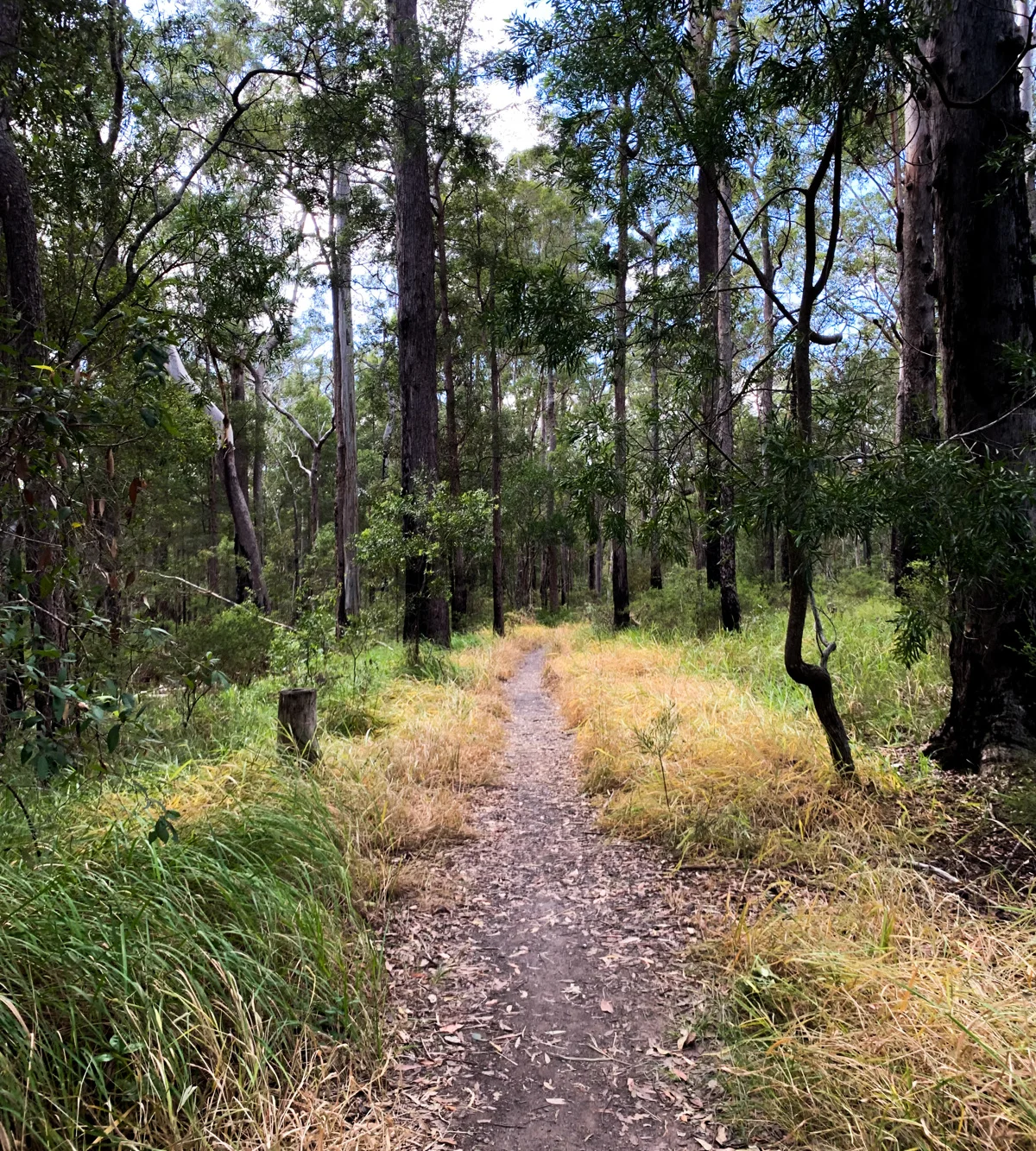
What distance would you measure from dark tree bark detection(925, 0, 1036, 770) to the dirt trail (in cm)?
219

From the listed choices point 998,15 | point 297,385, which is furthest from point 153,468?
point 297,385

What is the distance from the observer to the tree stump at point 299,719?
13.0 feet

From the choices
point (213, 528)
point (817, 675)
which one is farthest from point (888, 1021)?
point (213, 528)

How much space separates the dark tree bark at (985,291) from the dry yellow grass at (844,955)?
76 cm

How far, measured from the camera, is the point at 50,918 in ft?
6.21

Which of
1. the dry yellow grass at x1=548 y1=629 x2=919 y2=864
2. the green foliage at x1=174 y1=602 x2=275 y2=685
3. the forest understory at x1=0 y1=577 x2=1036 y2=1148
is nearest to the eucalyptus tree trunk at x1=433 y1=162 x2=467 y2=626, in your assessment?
the green foliage at x1=174 y1=602 x2=275 y2=685

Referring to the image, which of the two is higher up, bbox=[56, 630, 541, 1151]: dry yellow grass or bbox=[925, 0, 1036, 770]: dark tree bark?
bbox=[925, 0, 1036, 770]: dark tree bark

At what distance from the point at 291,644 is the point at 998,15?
651 centimetres

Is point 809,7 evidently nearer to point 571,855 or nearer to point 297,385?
point 571,855

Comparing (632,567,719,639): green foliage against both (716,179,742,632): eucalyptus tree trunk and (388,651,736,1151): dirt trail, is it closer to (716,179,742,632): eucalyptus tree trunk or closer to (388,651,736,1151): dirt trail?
(716,179,742,632): eucalyptus tree trunk

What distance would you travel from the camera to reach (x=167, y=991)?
1.81 meters

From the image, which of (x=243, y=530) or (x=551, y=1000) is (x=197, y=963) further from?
(x=243, y=530)

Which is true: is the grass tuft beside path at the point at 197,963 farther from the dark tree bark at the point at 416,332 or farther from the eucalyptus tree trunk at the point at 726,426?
the dark tree bark at the point at 416,332

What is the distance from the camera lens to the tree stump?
397 cm
